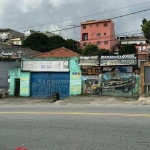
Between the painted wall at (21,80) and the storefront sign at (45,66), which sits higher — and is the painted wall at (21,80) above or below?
below

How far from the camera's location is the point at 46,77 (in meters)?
23.0

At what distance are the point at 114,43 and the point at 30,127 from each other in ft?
307

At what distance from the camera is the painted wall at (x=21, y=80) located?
23.3 metres

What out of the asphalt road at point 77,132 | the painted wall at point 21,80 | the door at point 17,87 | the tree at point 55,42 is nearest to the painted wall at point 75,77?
the painted wall at point 21,80

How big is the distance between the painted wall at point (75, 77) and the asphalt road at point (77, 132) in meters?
12.1

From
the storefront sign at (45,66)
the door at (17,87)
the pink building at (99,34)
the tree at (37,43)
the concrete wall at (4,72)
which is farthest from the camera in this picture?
the pink building at (99,34)

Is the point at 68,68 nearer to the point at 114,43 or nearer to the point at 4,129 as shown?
the point at 4,129

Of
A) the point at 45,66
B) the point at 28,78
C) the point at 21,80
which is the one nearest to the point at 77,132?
the point at 45,66

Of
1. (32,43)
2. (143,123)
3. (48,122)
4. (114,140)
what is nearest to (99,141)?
(114,140)

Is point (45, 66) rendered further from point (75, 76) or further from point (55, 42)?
point (55, 42)

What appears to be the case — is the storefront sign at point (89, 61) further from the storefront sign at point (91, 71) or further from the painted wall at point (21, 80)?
the painted wall at point (21, 80)

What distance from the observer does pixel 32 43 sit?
76250 millimetres

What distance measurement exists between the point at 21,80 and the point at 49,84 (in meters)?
2.59

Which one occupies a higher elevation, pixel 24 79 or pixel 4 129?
pixel 24 79
